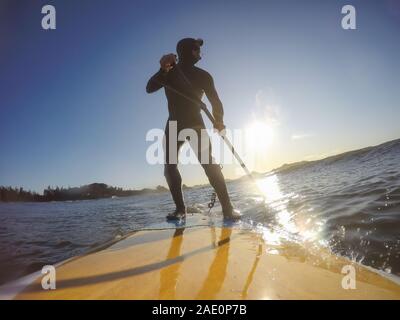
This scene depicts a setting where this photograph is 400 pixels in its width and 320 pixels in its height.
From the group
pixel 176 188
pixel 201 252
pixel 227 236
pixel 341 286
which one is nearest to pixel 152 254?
pixel 201 252

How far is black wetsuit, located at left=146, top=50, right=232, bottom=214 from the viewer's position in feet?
16.3

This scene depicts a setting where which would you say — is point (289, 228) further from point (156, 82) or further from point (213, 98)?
point (156, 82)

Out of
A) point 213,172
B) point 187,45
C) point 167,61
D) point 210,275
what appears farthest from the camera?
point 187,45

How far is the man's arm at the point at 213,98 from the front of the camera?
5.28 meters

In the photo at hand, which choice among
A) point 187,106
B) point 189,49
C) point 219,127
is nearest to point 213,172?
point 219,127

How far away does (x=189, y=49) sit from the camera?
17.3 feet

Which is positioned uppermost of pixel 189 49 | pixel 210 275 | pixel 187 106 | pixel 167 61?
pixel 189 49

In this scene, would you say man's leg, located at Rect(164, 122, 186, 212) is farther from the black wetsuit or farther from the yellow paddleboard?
the yellow paddleboard

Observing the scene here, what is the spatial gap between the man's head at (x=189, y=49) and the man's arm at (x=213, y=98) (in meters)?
0.39

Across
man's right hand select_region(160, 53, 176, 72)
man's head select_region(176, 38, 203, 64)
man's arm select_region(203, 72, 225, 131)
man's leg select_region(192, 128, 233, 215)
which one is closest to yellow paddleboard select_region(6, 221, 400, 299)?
man's leg select_region(192, 128, 233, 215)

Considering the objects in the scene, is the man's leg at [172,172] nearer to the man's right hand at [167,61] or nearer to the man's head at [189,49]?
the man's right hand at [167,61]

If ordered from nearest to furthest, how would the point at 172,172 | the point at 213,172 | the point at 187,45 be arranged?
the point at 213,172 < the point at 172,172 < the point at 187,45

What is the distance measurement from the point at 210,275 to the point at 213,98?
12.7 ft

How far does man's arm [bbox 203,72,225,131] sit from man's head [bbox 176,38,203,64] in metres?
0.39
